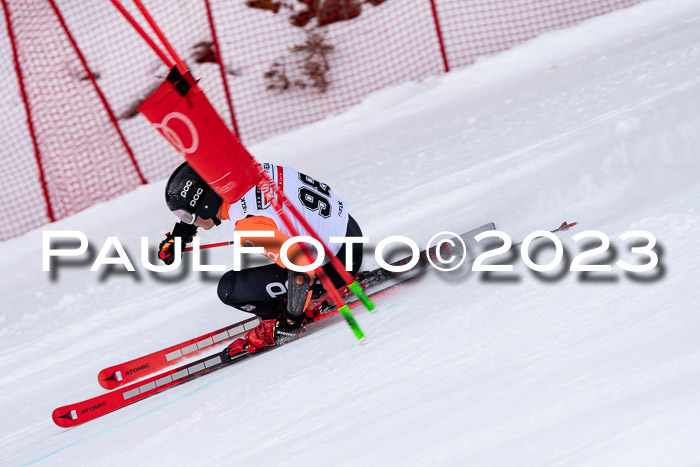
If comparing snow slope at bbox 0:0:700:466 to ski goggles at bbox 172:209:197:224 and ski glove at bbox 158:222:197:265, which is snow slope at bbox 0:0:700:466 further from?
ski goggles at bbox 172:209:197:224

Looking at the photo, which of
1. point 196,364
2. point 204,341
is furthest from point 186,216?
point 204,341

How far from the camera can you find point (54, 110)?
9.88 metres

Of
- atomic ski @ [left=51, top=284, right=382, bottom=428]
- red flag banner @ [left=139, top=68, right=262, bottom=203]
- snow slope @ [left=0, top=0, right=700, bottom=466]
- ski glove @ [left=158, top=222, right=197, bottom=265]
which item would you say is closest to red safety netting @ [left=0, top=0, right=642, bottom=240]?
snow slope @ [left=0, top=0, right=700, bottom=466]

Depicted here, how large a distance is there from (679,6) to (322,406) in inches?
267

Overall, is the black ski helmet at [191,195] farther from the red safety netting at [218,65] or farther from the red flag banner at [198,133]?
the red safety netting at [218,65]

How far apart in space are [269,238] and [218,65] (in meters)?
6.81

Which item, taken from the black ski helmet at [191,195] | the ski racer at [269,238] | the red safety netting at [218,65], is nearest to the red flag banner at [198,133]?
the ski racer at [269,238]

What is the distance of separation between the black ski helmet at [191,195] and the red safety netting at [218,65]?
4.46m

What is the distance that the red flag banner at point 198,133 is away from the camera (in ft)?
9.57

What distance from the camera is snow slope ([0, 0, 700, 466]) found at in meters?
2.27

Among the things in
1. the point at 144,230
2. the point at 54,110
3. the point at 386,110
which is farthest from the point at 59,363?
the point at 54,110

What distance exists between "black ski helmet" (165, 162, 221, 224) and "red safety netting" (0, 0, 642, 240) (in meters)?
4.46

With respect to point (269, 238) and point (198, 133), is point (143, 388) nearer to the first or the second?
→ point (269, 238)

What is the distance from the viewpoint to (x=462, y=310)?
338 centimetres
